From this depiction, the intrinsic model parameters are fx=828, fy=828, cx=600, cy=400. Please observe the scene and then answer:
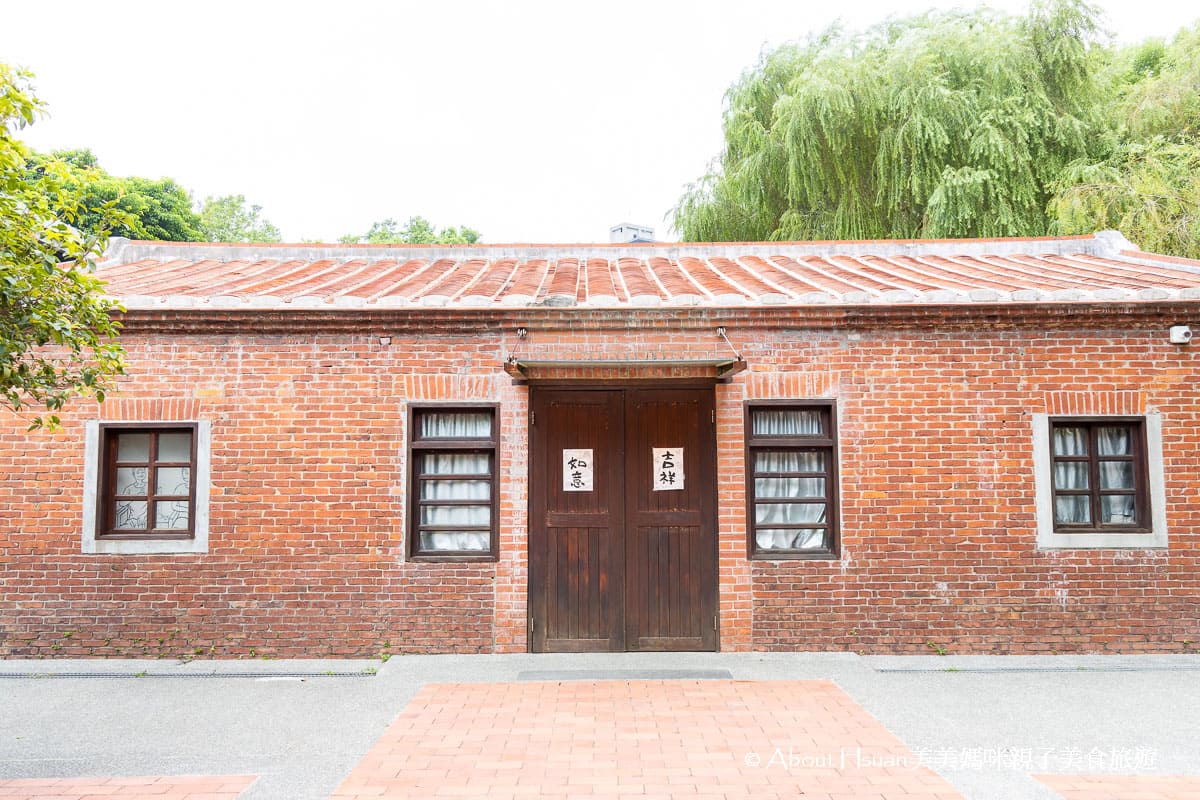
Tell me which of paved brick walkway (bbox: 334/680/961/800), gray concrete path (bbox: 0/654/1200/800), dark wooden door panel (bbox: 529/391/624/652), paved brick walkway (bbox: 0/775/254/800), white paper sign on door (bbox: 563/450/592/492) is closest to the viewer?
paved brick walkway (bbox: 0/775/254/800)

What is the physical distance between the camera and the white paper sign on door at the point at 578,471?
25.1 ft

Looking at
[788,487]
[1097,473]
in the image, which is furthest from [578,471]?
[1097,473]

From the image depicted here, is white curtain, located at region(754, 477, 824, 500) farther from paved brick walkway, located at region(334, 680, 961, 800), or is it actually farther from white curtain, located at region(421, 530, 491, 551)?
white curtain, located at region(421, 530, 491, 551)

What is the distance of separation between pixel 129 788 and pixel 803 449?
5.76m

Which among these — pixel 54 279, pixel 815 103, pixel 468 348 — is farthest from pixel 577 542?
pixel 815 103

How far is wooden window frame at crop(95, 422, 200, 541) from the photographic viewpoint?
24.6 ft


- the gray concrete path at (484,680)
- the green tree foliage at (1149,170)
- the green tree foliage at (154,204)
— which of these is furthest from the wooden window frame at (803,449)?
the green tree foliage at (154,204)

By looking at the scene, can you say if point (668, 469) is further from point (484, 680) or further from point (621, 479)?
point (484, 680)

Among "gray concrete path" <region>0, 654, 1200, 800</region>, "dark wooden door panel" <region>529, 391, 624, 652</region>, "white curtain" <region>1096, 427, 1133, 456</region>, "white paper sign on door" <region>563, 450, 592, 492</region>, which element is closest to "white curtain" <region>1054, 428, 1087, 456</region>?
"white curtain" <region>1096, 427, 1133, 456</region>

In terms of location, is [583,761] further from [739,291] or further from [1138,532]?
[1138,532]

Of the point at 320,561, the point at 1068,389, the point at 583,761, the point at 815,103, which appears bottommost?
the point at 583,761

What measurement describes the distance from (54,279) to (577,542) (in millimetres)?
4672

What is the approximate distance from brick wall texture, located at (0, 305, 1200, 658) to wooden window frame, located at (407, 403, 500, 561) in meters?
0.10

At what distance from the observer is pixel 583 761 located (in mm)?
4992
